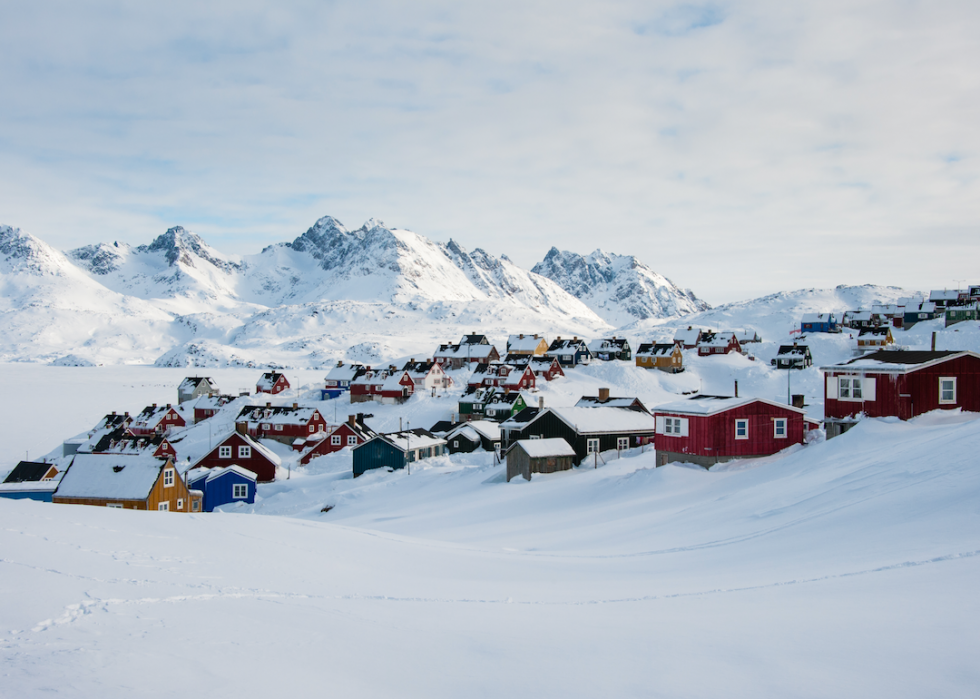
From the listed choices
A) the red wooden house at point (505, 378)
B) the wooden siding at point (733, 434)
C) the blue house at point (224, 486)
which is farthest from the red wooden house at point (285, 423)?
the wooden siding at point (733, 434)

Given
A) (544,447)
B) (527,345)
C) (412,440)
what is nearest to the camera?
(544,447)

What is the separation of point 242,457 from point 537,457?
25.3 m

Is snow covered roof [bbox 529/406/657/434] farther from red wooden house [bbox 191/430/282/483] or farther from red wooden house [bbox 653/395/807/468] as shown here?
red wooden house [bbox 191/430/282/483]

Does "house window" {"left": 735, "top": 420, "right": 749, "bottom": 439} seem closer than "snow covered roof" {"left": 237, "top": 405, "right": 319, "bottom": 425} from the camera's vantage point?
Yes

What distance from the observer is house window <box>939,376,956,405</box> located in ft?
91.8

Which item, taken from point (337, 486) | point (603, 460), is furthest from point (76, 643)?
point (337, 486)

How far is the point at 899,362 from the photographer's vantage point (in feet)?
93.3

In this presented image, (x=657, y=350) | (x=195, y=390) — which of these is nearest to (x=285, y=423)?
(x=195, y=390)

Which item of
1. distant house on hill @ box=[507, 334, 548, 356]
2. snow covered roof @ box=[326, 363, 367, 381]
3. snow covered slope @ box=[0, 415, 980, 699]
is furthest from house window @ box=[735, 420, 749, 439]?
distant house on hill @ box=[507, 334, 548, 356]

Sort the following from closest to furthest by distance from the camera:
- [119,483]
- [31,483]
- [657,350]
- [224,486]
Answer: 1. [119,483]
2. [31,483]
3. [224,486]
4. [657,350]

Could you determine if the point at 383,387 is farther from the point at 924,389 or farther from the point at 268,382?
the point at 924,389

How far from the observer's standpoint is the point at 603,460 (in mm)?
38062

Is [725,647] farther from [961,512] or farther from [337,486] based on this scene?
[337,486]

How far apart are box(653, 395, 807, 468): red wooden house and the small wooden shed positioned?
6.80 meters
